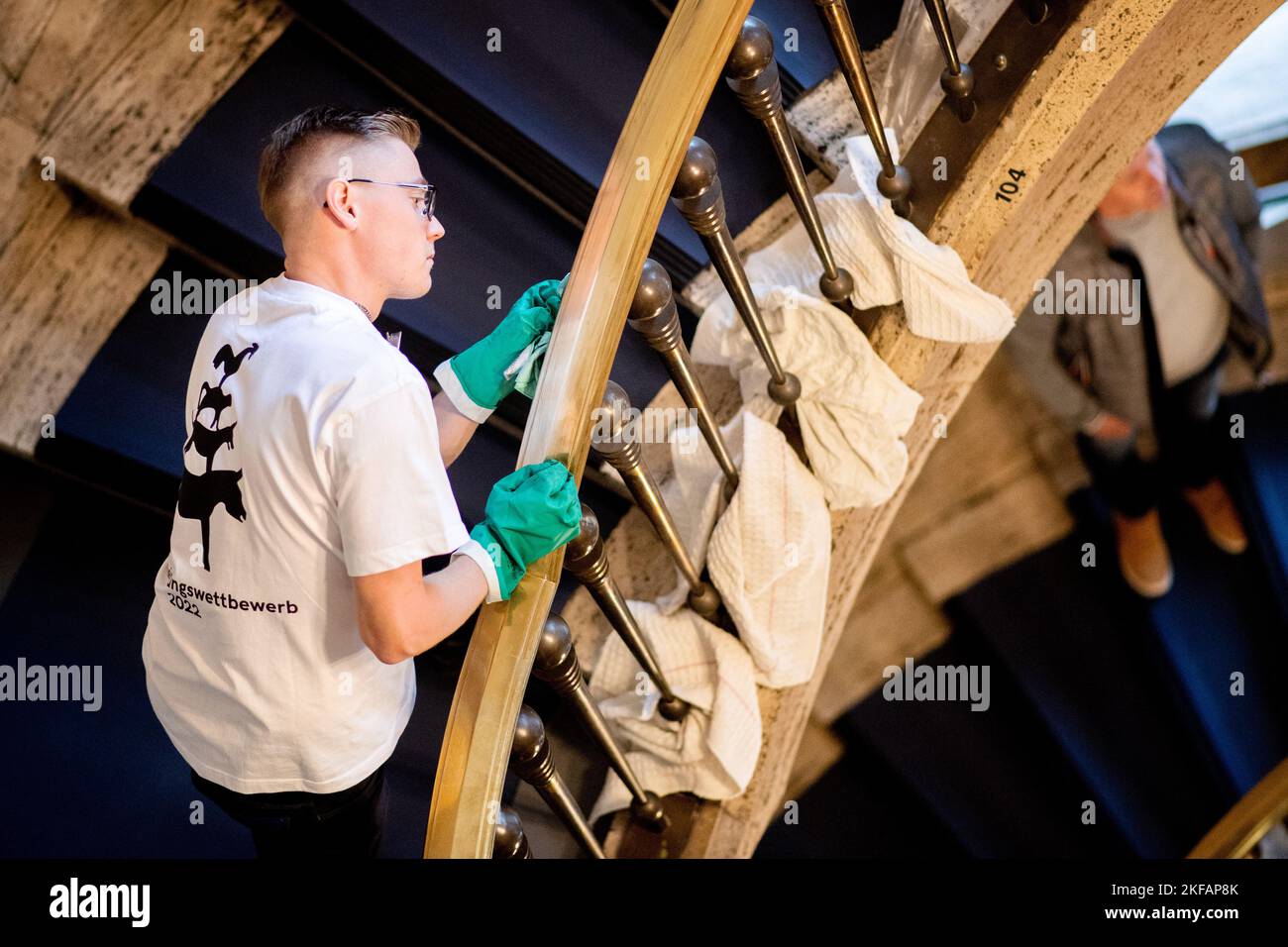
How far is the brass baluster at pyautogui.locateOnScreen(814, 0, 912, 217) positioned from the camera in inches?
55.6

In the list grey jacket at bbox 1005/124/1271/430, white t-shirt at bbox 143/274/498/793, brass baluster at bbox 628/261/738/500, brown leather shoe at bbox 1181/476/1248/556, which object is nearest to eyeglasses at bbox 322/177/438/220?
white t-shirt at bbox 143/274/498/793

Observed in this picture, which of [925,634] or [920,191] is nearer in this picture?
[920,191]

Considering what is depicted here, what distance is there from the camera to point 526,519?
113 centimetres

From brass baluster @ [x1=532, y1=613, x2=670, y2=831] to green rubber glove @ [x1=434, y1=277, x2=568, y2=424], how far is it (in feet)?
0.90

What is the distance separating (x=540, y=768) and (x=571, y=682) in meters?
0.10

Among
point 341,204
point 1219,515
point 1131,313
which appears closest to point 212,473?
point 341,204

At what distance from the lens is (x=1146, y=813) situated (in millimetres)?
3465

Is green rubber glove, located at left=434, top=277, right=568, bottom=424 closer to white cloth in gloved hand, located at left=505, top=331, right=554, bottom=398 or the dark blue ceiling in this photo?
white cloth in gloved hand, located at left=505, top=331, right=554, bottom=398

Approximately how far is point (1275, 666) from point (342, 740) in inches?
125

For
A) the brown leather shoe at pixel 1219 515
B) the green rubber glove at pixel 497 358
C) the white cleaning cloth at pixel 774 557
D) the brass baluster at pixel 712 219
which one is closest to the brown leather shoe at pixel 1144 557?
the brown leather shoe at pixel 1219 515

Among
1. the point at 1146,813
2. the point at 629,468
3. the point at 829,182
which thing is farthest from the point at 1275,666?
the point at 629,468

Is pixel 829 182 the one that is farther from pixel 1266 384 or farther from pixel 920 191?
pixel 1266 384

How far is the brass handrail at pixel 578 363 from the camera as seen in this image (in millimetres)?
1169
